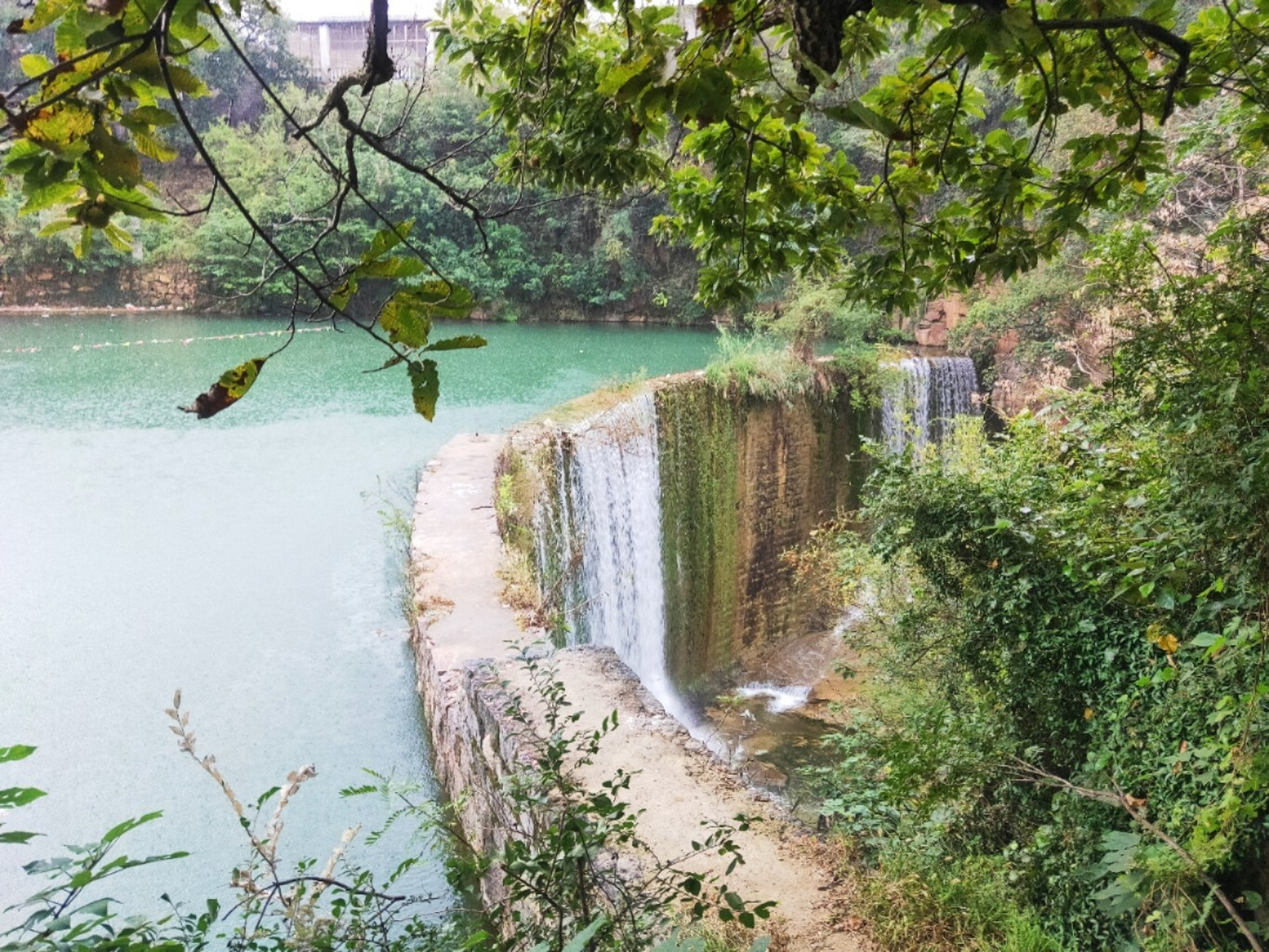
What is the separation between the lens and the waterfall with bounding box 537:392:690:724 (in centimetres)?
616

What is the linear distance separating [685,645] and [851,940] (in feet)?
17.2

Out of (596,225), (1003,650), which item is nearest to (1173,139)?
(1003,650)

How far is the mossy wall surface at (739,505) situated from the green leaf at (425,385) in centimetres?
638

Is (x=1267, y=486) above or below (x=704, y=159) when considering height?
below

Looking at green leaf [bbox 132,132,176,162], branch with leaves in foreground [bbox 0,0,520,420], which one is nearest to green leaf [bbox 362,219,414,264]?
branch with leaves in foreground [bbox 0,0,520,420]

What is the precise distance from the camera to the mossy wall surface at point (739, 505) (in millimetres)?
7406

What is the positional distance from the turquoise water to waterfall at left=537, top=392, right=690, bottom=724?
4.14ft

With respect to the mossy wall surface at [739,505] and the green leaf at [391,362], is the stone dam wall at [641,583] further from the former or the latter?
the green leaf at [391,362]

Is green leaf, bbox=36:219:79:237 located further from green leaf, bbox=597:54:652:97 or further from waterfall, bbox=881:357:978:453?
waterfall, bbox=881:357:978:453

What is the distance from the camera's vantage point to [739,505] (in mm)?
7879

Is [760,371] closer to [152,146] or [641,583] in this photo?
[641,583]

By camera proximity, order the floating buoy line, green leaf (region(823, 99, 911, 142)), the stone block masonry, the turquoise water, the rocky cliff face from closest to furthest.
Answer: green leaf (region(823, 99, 911, 142)) → the stone block masonry → the turquoise water → the floating buoy line → the rocky cliff face

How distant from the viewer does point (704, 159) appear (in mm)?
2072

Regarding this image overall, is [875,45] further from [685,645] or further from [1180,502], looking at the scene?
[685,645]
